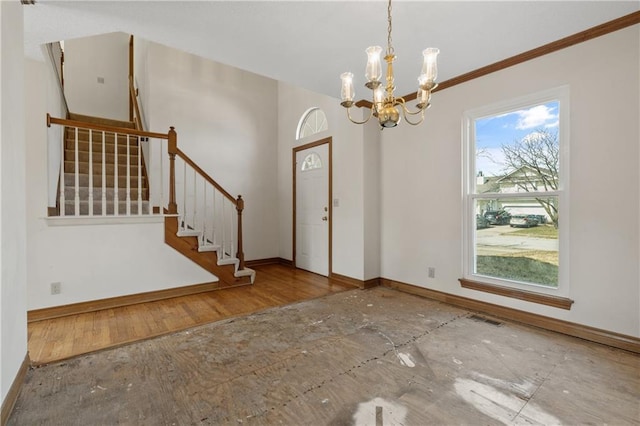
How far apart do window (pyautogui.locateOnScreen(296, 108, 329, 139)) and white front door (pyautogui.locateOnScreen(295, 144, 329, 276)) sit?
0.32 m

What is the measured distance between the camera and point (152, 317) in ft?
9.21

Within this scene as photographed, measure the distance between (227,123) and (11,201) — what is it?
12.4 feet

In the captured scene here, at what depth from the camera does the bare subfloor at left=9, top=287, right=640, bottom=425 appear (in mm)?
1478

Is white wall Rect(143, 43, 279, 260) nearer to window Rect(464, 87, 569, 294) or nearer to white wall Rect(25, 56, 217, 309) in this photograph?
white wall Rect(25, 56, 217, 309)

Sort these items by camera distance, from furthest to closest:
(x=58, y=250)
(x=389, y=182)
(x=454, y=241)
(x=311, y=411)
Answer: (x=389, y=182)
(x=454, y=241)
(x=58, y=250)
(x=311, y=411)

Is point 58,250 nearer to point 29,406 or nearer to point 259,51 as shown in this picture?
point 29,406

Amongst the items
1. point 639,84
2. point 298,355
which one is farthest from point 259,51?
point 639,84

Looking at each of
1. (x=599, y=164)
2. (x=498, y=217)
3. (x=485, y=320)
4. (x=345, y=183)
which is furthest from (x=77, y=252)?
(x=599, y=164)

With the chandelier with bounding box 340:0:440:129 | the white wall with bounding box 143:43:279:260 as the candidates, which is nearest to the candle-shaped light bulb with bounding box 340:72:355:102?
the chandelier with bounding box 340:0:440:129

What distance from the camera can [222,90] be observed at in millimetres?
5023

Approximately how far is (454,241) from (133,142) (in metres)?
5.28

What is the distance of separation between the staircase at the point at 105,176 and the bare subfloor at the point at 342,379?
1892mm

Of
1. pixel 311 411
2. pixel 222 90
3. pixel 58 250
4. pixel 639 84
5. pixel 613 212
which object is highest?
pixel 222 90

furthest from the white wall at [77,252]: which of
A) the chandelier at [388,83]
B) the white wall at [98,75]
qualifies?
the white wall at [98,75]
